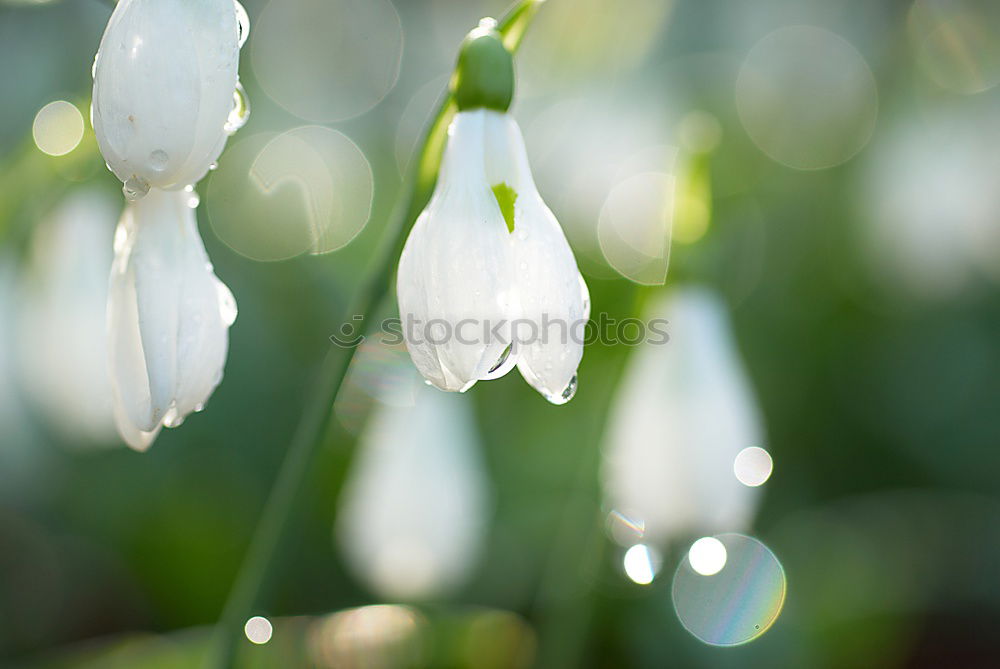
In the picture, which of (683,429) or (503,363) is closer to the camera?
(503,363)

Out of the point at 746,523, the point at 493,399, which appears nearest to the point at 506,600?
the point at 493,399

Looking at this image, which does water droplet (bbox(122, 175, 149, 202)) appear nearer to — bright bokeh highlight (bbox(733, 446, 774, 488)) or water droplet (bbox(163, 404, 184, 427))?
water droplet (bbox(163, 404, 184, 427))

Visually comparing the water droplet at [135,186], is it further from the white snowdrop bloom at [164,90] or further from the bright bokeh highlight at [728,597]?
the bright bokeh highlight at [728,597]

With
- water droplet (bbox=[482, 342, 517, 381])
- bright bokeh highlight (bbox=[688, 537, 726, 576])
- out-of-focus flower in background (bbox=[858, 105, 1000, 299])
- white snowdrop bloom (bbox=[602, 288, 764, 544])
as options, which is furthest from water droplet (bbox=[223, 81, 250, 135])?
out-of-focus flower in background (bbox=[858, 105, 1000, 299])

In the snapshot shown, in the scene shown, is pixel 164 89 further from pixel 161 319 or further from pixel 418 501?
pixel 418 501

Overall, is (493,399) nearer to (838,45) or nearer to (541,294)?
(541,294)

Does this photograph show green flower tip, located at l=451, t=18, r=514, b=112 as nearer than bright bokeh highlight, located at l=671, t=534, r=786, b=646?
Yes

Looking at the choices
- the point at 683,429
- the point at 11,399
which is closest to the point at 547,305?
the point at 683,429
